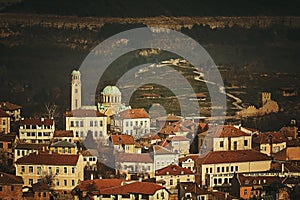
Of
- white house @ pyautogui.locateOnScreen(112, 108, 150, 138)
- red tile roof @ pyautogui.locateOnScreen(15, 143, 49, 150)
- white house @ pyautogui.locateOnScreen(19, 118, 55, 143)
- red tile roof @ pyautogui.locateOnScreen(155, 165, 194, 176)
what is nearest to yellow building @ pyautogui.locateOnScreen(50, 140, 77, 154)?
red tile roof @ pyautogui.locateOnScreen(15, 143, 49, 150)

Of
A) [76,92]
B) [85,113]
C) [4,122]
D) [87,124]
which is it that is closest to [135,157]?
[87,124]

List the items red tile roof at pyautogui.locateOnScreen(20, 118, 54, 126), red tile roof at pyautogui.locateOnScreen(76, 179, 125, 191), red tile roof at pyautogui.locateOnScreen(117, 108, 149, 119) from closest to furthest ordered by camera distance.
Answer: red tile roof at pyautogui.locateOnScreen(76, 179, 125, 191) → red tile roof at pyautogui.locateOnScreen(20, 118, 54, 126) → red tile roof at pyautogui.locateOnScreen(117, 108, 149, 119)

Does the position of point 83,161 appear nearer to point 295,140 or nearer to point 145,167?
point 145,167

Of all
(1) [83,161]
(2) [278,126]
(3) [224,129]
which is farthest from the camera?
(2) [278,126]

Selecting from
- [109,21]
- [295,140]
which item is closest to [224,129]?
[295,140]

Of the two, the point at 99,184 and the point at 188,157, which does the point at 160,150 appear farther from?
the point at 99,184

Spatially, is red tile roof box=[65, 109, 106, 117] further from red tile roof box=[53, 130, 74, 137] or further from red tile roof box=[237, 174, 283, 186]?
red tile roof box=[237, 174, 283, 186]
